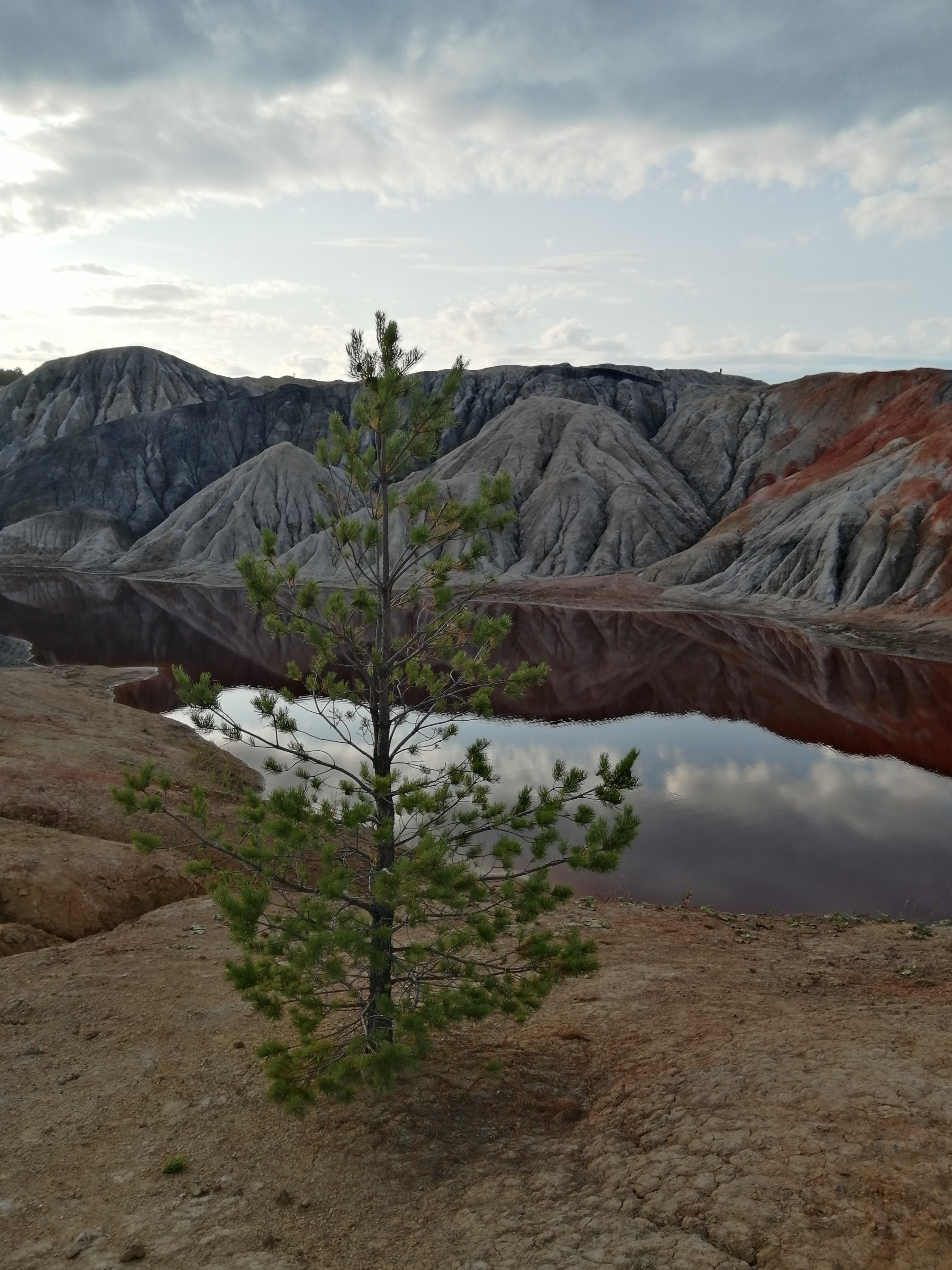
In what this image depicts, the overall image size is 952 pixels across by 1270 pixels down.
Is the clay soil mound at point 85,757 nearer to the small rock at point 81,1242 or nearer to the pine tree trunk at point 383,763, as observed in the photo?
the pine tree trunk at point 383,763

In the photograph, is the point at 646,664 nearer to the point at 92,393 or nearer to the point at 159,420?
the point at 159,420

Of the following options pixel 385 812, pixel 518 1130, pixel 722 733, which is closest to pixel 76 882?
pixel 385 812

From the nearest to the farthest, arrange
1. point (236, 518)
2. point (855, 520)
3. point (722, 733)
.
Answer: point (722, 733)
point (855, 520)
point (236, 518)

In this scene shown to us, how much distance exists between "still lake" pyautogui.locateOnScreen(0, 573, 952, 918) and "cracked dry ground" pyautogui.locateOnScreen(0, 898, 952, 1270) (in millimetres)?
8251

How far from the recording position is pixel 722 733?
3362cm

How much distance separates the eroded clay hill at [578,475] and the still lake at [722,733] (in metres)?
11.5

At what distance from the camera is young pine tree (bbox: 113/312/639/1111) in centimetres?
741

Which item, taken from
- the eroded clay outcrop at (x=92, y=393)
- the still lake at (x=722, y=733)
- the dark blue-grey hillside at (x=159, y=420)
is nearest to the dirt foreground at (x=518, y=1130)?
the still lake at (x=722, y=733)

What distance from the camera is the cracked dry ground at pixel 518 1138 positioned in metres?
6.09

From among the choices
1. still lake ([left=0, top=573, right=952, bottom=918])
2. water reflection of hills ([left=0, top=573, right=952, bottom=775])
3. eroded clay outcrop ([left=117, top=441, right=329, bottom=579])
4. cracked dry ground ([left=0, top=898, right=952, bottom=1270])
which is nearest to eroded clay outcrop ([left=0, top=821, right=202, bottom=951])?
cracked dry ground ([left=0, top=898, right=952, bottom=1270])

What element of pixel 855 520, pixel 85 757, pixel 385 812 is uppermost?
pixel 855 520

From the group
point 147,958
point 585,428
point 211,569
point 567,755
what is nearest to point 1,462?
point 211,569

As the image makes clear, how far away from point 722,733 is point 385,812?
2734 cm

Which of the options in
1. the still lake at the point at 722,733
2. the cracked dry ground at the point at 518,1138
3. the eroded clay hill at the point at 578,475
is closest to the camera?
the cracked dry ground at the point at 518,1138
